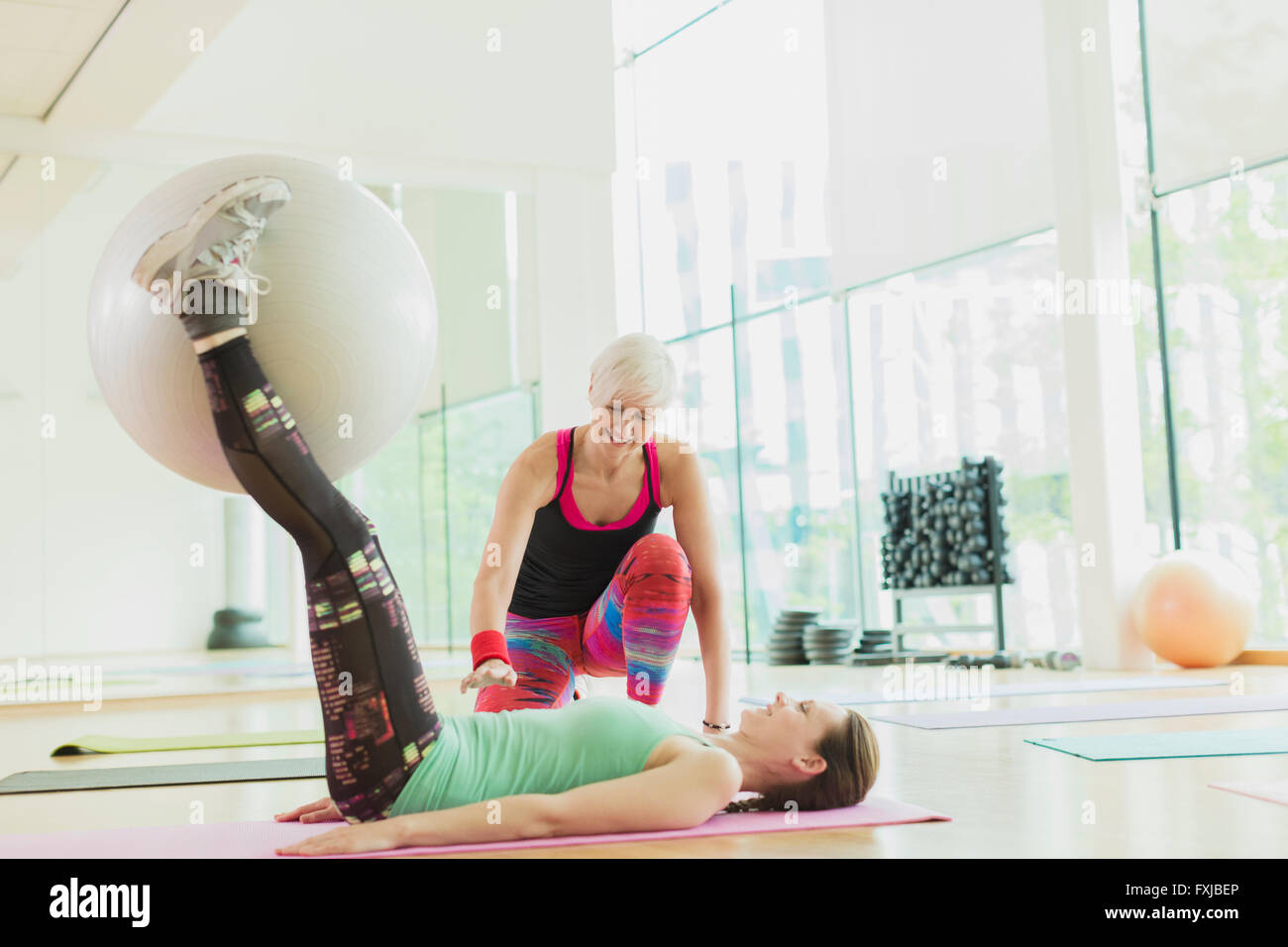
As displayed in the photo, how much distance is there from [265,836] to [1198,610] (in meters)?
4.48

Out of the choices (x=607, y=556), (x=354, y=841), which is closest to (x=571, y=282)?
(x=607, y=556)

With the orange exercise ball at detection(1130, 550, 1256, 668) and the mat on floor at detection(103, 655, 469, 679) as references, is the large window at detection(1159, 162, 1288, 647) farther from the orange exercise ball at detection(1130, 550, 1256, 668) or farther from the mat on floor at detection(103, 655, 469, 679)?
the mat on floor at detection(103, 655, 469, 679)

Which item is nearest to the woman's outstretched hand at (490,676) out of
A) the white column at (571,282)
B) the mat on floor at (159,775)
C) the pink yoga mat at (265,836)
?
the pink yoga mat at (265,836)

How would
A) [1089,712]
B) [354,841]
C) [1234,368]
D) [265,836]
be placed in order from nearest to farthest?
[354,841], [265,836], [1089,712], [1234,368]

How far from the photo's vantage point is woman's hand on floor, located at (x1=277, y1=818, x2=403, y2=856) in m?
1.57

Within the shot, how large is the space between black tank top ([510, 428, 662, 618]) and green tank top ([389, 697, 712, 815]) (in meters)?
0.81

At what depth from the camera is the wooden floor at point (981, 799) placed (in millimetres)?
1651

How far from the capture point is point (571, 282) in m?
6.88

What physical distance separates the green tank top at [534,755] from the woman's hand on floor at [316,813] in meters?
0.32

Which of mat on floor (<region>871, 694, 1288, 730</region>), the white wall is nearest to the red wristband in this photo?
mat on floor (<region>871, 694, 1288, 730</region>)

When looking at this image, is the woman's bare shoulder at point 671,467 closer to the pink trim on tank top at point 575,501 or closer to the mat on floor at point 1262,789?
the pink trim on tank top at point 575,501

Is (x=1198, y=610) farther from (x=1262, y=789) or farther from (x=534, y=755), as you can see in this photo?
(x=534, y=755)
